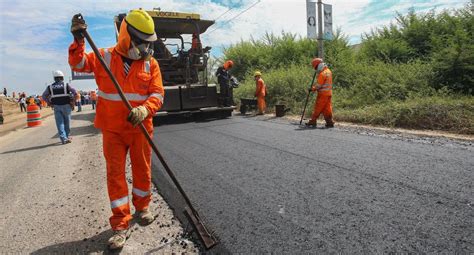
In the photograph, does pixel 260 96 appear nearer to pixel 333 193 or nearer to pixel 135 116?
pixel 333 193

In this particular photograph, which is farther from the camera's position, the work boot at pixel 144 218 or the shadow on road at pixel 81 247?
the work boot at pixel 144 218

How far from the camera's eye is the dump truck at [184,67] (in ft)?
31.3

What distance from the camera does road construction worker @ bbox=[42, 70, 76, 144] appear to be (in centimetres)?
732

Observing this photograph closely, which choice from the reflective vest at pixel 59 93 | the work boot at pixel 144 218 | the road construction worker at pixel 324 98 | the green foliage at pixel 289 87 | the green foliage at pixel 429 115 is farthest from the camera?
the green foliage at pixel 289 87

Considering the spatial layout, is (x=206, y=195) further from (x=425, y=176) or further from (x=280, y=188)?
(x=425, y=176)

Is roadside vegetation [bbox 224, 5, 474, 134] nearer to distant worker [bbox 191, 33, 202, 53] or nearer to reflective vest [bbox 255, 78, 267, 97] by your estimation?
reflective vest [bbox 255, 78, 267, 97]

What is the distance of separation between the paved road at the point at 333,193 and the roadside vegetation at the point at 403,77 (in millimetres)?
1872

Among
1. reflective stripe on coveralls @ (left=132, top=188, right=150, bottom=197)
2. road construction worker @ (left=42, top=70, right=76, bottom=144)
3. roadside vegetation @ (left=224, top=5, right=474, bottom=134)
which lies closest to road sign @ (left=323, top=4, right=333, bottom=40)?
roadside vegetation @ (left=224, top=5, right=474, bottom=134)

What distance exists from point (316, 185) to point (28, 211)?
2.91 m

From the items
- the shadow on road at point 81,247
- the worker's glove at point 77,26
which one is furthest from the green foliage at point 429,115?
the worker's glove at point 77,26

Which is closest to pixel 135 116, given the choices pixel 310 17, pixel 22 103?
pixel 310 17

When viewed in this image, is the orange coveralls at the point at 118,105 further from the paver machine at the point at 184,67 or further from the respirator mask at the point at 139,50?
the paver machine at the point at 184,67

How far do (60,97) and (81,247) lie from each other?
222 inches

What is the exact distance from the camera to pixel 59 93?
733 centimetres
